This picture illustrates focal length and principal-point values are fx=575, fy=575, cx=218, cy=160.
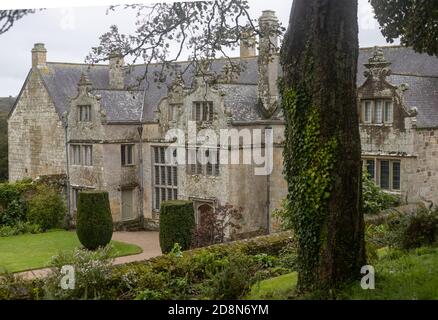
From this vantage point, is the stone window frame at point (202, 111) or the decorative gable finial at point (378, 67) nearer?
the decorative gable finial at point (378, 67)

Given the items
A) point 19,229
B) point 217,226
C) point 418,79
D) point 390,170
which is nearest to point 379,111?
point 418,79

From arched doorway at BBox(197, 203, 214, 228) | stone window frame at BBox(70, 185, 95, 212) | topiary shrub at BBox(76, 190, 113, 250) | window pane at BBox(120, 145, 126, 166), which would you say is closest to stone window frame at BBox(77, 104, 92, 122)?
window pane at BBox(120, 145, 126, 166)

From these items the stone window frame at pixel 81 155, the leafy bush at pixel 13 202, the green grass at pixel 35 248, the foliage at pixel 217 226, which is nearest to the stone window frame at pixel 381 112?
the foliage at pixel 217 226

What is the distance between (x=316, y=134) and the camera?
229 inches

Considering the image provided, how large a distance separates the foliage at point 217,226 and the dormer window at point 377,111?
3544 mm

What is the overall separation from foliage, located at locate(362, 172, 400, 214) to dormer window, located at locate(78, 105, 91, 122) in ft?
19.8

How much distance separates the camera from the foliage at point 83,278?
6.21 m

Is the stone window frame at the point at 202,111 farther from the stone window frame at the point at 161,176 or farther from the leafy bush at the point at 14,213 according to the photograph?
the leafy bush at the point at 14,213

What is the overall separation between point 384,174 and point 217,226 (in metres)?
3.60

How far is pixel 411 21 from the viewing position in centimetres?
759

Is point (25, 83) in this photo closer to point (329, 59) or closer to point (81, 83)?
point (81, 83)

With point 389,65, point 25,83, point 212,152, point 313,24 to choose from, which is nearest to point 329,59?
point 313,24

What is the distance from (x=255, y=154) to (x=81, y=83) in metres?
4.26

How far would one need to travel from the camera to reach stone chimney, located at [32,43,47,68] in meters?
10.5
